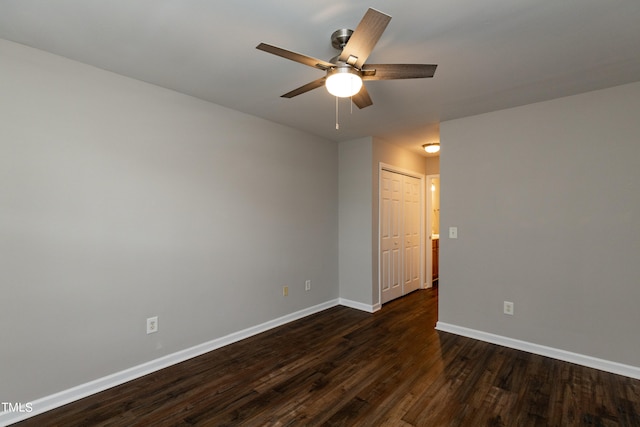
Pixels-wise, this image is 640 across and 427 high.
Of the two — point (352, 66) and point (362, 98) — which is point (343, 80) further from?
point (362, 98)

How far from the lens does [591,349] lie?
2.64 m

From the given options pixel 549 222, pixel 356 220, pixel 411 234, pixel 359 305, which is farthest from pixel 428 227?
pixel 549 222

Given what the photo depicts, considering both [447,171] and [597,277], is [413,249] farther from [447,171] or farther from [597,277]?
[597,277]

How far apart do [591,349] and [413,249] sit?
269 cm

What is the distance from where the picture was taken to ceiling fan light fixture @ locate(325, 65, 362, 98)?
1659mm

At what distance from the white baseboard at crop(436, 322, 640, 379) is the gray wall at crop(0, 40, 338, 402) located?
2071 mm

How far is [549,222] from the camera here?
2861 millimetres

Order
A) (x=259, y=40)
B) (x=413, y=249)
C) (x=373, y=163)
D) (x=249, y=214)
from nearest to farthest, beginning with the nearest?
(x=259, y=40)
(x=249, y=214)
(x=373, y=163)
(x=413, y=249)

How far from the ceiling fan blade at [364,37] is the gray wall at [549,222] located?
7.29 feet

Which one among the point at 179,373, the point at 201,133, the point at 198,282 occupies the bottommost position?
the point at 179,373

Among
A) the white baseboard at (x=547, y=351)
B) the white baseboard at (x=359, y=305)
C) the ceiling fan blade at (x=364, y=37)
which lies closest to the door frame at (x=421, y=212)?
the white baseboard at (x=359, y=305)

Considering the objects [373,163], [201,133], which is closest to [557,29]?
[373,163]

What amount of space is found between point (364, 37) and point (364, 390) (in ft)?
7.74

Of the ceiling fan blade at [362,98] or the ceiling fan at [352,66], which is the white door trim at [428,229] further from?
the ceiling fan at [352,66]
